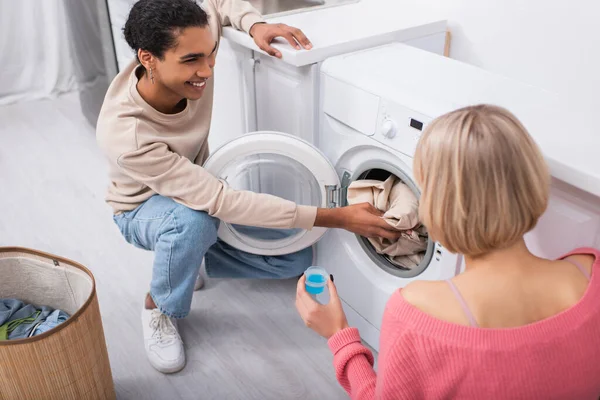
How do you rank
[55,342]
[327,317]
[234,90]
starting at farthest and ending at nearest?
[234,90], [55,342], [327,317]

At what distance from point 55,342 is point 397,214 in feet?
3.07

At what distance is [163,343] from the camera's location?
1.95 metres

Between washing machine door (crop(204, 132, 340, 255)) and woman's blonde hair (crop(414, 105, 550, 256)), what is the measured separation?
2.68ft

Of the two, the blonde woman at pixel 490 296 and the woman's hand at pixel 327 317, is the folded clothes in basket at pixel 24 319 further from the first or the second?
the blonde woman at pixel 490 296

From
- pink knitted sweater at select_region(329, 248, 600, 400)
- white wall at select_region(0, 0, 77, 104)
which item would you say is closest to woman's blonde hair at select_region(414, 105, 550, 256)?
pink knitted sweater at select_region(329, 248, 600, 400)

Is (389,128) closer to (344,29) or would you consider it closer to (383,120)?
(383,120)

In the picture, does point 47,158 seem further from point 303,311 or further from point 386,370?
point 386,370

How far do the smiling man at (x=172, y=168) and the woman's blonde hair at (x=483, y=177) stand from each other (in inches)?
28.0

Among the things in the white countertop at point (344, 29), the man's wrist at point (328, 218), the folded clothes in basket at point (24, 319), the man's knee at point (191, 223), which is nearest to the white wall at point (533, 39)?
the white countertop at point (344, 29)

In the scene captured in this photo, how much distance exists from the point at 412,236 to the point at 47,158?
7.22ft

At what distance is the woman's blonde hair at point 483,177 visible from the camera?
94 cm

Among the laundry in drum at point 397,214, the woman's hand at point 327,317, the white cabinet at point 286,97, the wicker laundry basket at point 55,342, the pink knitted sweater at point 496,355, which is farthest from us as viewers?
the white cabinet at point 286,97

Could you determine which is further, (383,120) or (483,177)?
(383,120)

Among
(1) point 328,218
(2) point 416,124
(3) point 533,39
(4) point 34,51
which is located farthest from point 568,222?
(4) point 34,51
